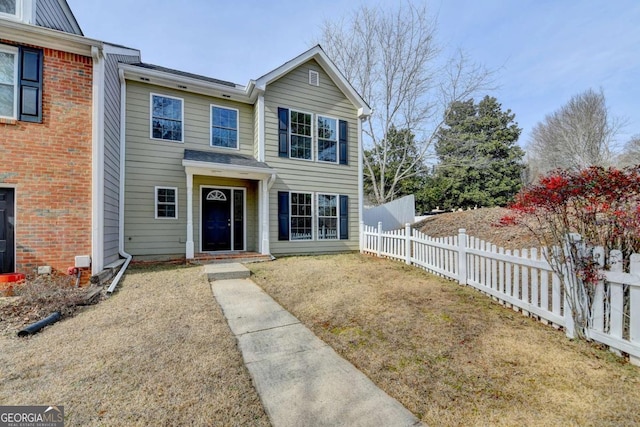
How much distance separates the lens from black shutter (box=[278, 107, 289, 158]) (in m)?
9.04

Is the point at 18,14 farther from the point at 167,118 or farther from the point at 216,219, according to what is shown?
the point at 216,219

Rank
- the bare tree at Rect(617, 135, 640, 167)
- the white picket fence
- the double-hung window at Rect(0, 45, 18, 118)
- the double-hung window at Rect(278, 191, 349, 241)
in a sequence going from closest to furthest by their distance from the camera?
the white picket fence < the double-hung window at Rect(0, 45, 18, 118) < the double-hung window at Rect(278, 191, 349, 241) < the bare tree at Rect(617, 135, 640, 167)

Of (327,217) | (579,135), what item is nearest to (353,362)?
(327,217)

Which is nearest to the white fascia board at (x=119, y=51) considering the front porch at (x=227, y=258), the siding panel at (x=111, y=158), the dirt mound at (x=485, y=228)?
the siding panel at (x=111, y=158)

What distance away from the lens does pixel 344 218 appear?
9.96m

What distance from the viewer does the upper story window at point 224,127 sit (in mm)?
8867

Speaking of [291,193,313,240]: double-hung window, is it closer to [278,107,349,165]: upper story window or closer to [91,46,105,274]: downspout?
[278,107,349,165]: upper story window

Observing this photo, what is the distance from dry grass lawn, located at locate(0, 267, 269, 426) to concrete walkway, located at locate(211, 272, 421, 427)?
150 mm

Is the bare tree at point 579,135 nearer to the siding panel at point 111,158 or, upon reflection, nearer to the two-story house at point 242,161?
the two-story house at point 242,161

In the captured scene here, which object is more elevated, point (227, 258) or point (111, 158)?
point (111, 158)

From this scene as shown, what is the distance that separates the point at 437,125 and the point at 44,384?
17621 millimetres

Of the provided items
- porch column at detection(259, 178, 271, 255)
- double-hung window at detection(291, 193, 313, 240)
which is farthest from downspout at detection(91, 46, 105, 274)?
double-hung window at detection(291, 193, 313, 240)

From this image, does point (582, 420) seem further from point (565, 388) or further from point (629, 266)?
point (629, 266)

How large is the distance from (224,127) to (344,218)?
197 inches
